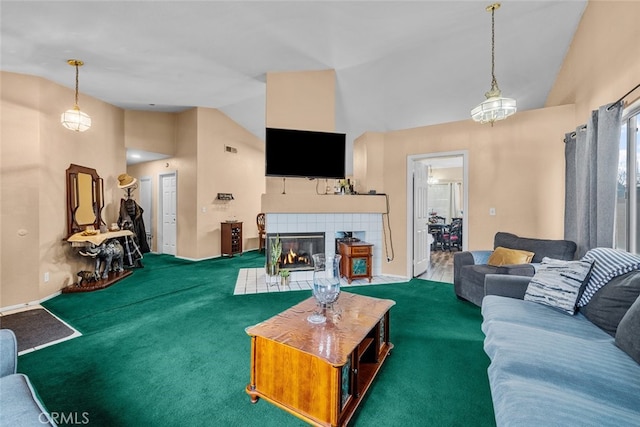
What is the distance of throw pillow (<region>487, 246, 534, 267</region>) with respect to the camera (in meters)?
2.96

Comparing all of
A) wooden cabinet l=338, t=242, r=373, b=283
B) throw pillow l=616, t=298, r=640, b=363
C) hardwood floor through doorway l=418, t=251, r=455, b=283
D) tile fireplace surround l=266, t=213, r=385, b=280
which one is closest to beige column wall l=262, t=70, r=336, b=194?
tile fireplace surround l=266, t=213, r=385, b=280

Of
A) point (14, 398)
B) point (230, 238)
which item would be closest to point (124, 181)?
point (230, 238)

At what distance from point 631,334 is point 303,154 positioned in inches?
137

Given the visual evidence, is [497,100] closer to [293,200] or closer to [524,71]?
[524,71]

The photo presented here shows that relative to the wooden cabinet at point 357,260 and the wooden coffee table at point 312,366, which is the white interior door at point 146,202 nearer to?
the wooden cabinet at point 357,260

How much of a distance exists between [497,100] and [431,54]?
4.75ft

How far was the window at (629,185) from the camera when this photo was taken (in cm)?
232

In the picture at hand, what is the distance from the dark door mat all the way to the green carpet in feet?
0.33

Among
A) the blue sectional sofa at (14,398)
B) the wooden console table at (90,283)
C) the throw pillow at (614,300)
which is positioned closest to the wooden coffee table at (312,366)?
the blue sectional sofa at (14,398)

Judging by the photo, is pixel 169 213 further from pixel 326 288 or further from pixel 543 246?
pixel 543 246

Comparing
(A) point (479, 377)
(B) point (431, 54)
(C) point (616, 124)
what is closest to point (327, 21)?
(B) point (431, 54)

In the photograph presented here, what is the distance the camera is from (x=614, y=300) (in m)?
1.63

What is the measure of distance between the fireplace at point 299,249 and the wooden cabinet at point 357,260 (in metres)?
0.46

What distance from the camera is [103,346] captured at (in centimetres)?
219
